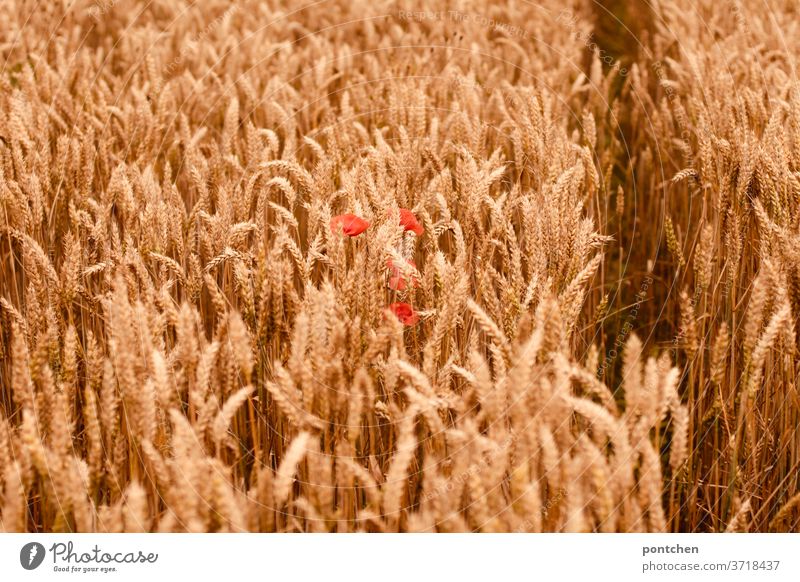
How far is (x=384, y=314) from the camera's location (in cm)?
184

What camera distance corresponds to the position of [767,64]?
11.7 feet

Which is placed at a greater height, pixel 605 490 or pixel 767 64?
pixel 767 64

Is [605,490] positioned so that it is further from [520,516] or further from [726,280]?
[726,280]

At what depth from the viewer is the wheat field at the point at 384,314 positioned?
1.39 meters

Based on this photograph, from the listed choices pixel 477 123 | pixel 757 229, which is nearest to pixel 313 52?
pixel 477 123

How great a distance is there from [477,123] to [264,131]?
0.75 m
